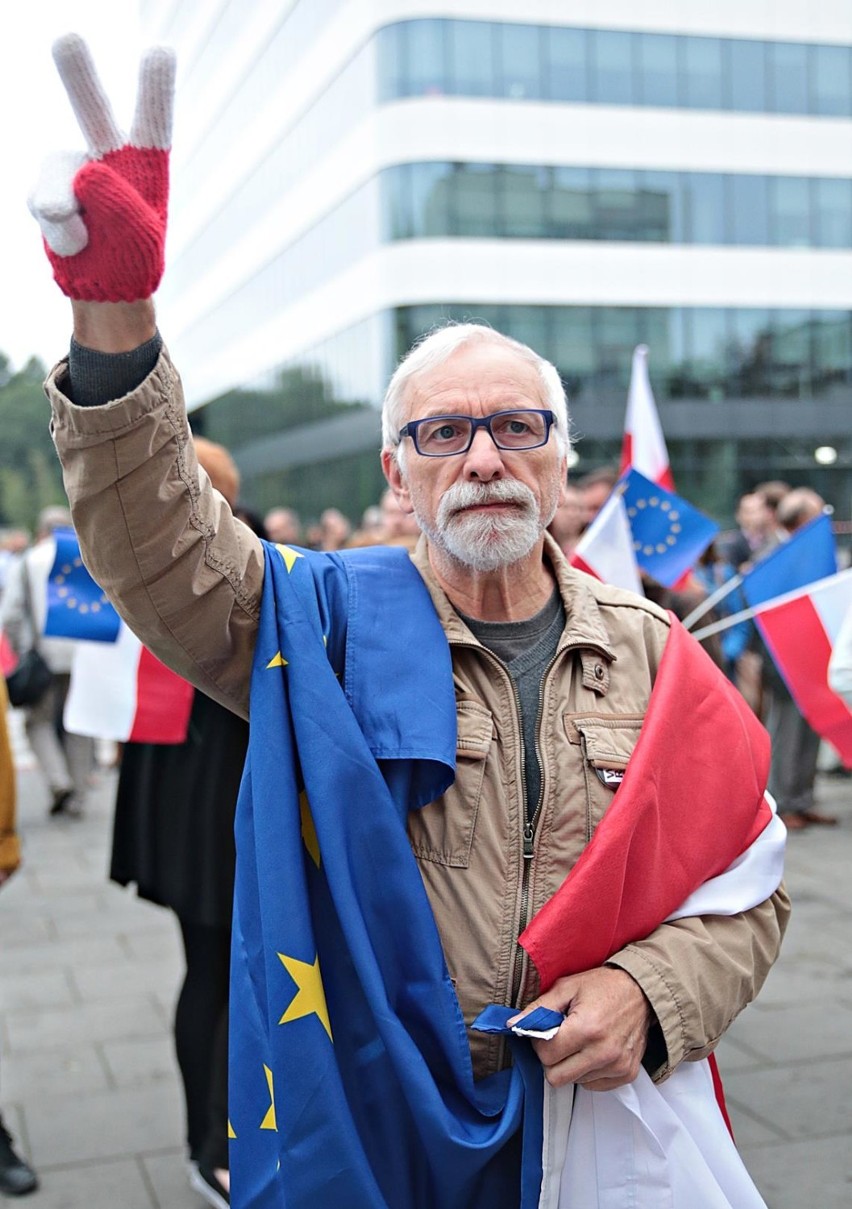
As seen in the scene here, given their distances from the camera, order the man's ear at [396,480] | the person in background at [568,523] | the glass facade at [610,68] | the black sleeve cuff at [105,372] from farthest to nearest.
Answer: the glass facade at [610,68], the person in background at [568,523], the man's ear at [396,480], the black sleeve cuff at [105,372]

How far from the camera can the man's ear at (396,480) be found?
2342mm

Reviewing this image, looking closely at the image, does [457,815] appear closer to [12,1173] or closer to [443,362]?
[443,362]

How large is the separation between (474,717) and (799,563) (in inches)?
127

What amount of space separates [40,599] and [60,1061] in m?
4.39

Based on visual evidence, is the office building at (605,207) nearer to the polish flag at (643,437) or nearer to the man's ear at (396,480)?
the polish flag at (643,437)

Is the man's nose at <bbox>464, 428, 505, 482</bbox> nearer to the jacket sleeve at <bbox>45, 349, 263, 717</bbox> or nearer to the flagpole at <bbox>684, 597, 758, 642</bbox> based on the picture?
the jacket sleeve at <bbox>45, 349, 263, 717</bbox>

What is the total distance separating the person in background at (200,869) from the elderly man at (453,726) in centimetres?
154

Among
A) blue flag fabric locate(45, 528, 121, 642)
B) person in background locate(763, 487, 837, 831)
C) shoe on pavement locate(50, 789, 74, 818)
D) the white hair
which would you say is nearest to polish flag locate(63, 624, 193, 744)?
blue flag fabric locate(45, 528, 121, 642)

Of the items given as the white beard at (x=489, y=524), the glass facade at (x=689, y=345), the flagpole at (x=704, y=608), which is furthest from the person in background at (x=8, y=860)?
the glass facade at (x=689, y=345)

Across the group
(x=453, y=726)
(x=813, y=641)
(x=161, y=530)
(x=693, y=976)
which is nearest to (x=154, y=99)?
(x=161, y=530)

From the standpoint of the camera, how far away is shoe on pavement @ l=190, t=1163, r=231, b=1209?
3637mm

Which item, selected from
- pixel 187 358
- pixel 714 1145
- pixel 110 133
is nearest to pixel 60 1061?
pixel 714 1145

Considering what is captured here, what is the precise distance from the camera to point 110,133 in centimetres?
165

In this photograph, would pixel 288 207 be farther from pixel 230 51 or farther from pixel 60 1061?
pixel 60 1061
